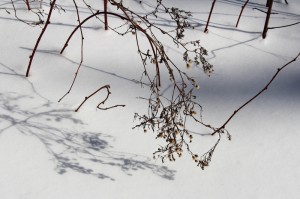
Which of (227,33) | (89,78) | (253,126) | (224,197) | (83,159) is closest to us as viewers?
(224,197)

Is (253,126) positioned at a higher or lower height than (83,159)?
higher

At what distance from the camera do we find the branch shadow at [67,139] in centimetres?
167

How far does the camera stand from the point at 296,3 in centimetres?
257

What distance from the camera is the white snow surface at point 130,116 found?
162 cm

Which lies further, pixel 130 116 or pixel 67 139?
pixel 130 116

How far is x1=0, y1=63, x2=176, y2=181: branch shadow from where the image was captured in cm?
167

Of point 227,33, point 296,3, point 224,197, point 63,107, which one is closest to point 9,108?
point 63,107

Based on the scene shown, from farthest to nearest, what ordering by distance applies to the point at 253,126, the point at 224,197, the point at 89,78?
the point at 89,78 < the point at 253,126 < the point at 224,197

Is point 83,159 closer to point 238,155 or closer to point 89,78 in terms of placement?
point 89,78

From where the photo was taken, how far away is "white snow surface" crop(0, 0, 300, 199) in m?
1.62

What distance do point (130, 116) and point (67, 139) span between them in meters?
0.32

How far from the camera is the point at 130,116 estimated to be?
191 cm

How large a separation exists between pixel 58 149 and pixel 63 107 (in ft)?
0.84

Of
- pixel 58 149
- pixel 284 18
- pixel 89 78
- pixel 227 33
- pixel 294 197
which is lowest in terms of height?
pixel 58 149
